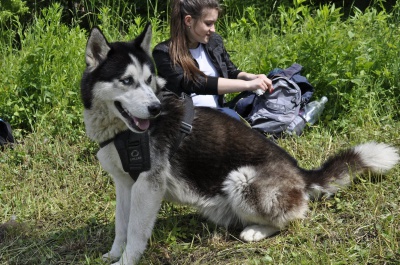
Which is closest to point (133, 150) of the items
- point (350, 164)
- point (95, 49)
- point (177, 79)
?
point (95, 49)

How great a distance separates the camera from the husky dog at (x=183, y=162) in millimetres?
3148

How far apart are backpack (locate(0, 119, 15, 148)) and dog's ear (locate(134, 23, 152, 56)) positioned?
2.41 metres

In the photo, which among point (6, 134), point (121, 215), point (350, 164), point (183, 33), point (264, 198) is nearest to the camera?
point (264, 198)

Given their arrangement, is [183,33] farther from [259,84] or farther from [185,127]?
[185,127]

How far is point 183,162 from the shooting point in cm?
339

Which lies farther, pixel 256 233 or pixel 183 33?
pixel 183 33

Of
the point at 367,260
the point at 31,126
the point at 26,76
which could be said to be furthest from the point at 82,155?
the point at 367,260

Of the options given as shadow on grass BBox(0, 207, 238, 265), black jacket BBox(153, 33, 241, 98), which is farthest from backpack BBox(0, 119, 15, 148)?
black jacket BBox(153, 33, 241, 98)

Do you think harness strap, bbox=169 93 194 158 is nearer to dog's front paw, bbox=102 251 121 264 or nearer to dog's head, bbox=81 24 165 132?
dog's head, bbox=81 24 165 132

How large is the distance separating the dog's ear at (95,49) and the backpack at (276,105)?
1716 millimetres

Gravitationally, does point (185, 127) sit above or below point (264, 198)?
above

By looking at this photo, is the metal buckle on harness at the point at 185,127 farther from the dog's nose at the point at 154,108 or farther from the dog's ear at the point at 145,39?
the dog's ear at the point at 145,39

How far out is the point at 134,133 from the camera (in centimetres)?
321

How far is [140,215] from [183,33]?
1630 mm
